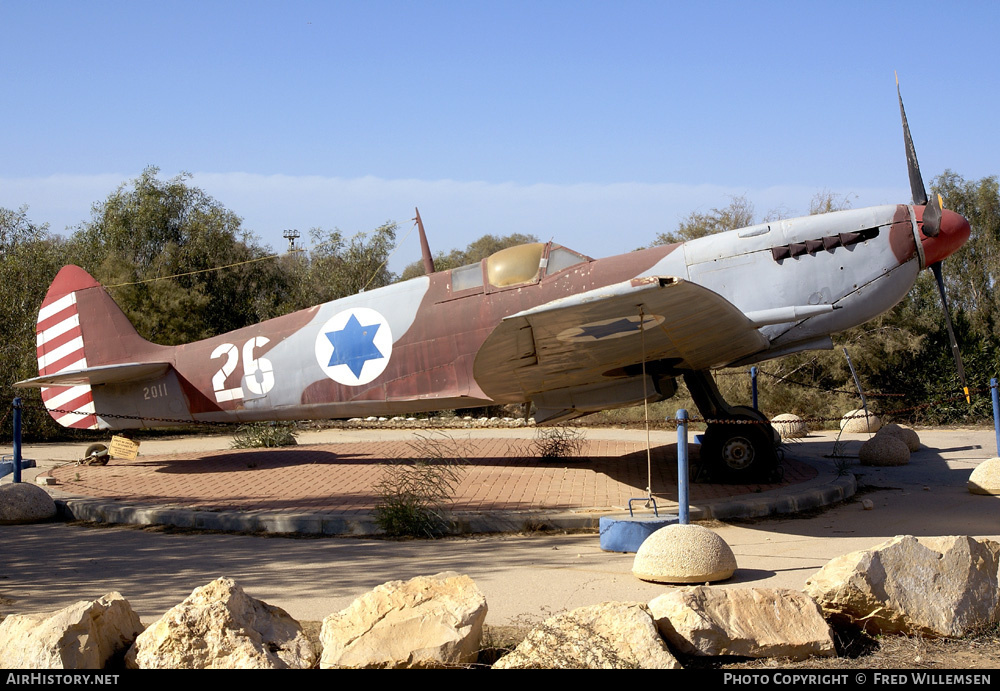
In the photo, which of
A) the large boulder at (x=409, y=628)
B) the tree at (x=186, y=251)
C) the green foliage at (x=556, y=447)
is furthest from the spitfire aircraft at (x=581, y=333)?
the tree at (x=186, y=251)

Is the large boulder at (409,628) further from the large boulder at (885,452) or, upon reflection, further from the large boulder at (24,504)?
the large boulder at (885,452)

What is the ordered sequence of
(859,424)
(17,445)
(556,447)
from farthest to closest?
(859,424)
(556,447)
(17,445)

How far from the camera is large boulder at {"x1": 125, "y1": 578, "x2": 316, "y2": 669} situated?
3.25 meters

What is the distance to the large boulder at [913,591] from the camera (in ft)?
12.0

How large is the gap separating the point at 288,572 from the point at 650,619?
10.5ft

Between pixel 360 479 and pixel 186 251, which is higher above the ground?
pixel 186 251

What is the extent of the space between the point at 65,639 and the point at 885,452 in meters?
10.6

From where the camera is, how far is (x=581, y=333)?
7.24 m

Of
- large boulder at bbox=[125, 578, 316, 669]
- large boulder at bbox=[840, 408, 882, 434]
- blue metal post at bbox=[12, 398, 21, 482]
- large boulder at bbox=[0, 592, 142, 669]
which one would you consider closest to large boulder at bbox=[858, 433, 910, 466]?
large boulder at bbox=[840, 408, 882, 434]

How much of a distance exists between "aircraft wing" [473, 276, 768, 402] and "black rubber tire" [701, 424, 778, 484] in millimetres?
890

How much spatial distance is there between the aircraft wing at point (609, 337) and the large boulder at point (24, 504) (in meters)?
4.85

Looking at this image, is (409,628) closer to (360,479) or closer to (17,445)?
(360,479)

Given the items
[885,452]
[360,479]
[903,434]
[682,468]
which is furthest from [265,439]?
[903,434]

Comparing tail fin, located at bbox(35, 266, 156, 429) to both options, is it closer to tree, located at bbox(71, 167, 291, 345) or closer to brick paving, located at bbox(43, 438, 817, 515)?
brick paving, located at bbox(43, 438, 817, 515)
